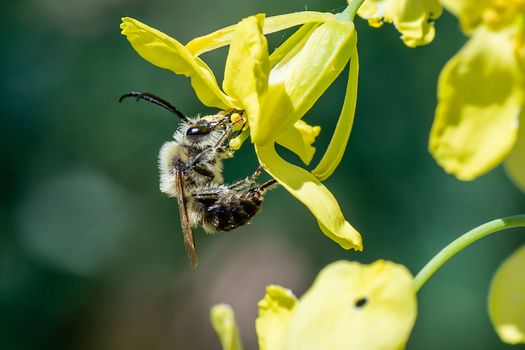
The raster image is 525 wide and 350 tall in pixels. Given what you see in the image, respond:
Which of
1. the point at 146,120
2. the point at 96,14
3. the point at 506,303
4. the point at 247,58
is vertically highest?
the point at 247,58

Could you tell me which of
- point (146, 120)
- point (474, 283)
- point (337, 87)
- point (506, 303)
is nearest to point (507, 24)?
point (506, 303)

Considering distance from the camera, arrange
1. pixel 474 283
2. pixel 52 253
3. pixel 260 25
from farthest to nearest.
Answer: pixel 52 253, pixel 474 283, pixel 260 25

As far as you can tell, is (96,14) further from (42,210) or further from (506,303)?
(506,303)

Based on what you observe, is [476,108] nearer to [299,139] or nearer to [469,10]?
[469,10]

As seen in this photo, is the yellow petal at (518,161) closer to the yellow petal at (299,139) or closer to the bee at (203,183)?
the yellow petal at (299,139)

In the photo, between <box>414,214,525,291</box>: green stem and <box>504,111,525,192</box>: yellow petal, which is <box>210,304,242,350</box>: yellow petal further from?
<box>504,111,525,192</box>: yellow petal

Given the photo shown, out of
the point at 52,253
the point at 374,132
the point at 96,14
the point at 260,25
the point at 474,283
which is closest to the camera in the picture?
the point at 260,25
